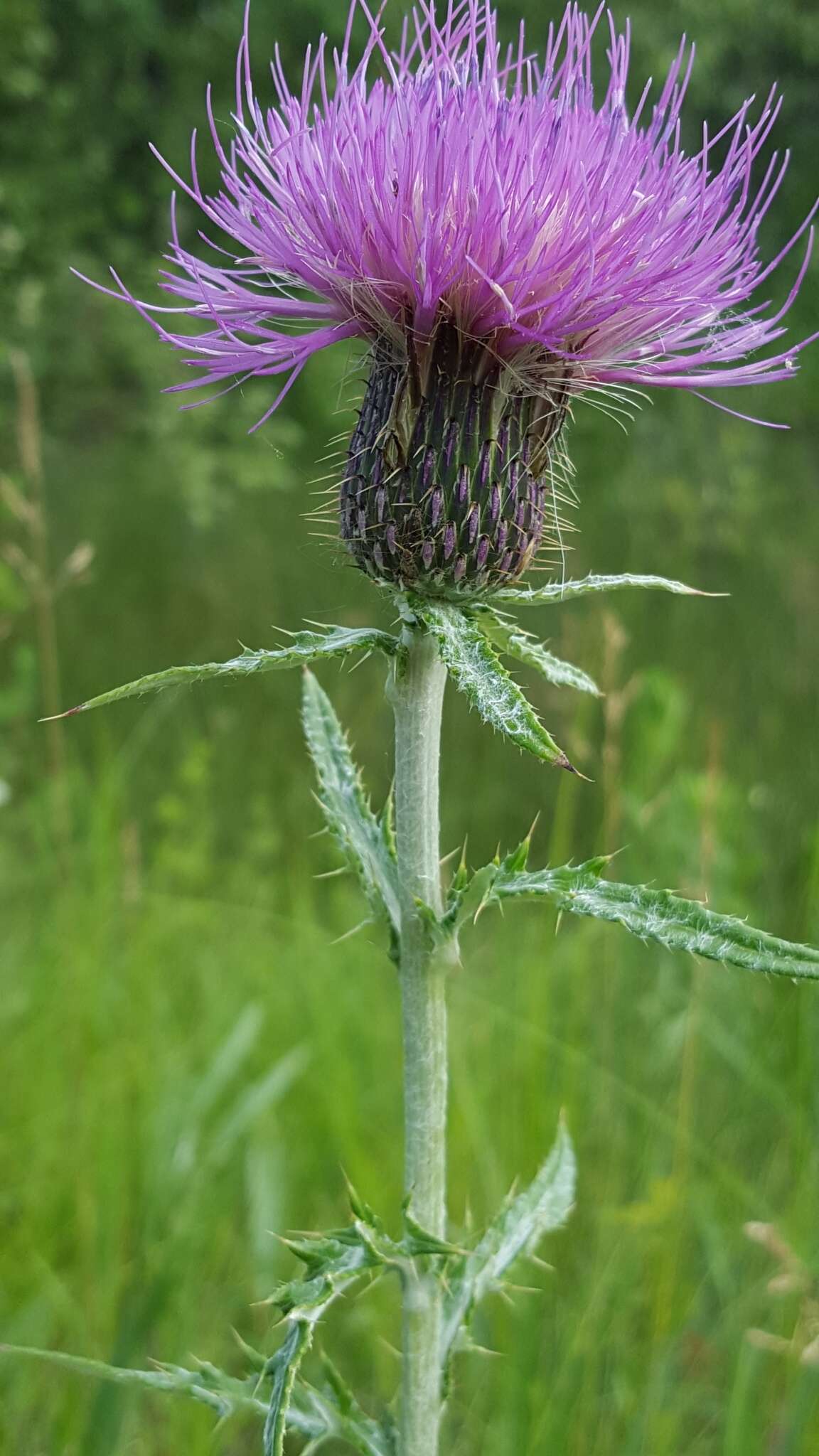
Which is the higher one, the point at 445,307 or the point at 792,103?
the point at 792,103

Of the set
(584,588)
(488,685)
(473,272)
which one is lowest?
(488,685)

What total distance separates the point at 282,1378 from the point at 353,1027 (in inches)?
77.8

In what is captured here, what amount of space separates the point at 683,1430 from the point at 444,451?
1.99m

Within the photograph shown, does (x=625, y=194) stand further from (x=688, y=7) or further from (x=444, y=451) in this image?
(x=688, y=7)

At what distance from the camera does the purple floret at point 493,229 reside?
142cm

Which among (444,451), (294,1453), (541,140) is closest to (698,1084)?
(294,1453)

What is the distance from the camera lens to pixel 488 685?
1.26 m

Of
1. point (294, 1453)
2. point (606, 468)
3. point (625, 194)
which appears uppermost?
point (606, 468)

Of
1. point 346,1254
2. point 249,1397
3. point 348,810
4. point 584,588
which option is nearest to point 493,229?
point 584,588

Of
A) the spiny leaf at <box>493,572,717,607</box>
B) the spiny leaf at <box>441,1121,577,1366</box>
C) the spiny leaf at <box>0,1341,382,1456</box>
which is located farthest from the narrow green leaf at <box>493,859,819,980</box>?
the spiny leaf at <box>0,1341,382,1456</box>

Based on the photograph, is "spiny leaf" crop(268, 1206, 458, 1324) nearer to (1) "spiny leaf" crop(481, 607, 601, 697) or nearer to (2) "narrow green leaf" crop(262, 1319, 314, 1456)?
(2) "narrow green leaf" crop(262, 1319, 314, 1456)

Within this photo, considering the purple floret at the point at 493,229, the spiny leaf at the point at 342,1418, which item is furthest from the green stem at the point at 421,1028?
the purple floret at the point at 493,229

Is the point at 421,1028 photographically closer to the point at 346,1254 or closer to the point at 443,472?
the point at 346,1254

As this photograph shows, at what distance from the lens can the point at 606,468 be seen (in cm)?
1028
